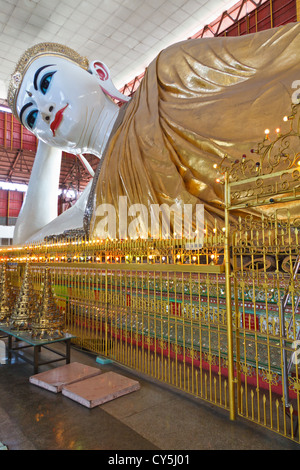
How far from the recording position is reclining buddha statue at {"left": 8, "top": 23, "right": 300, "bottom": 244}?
3082mm

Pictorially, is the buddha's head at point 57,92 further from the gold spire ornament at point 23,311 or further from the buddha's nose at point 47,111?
the gold spire ornament at point 23,311

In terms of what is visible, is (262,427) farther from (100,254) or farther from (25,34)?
(25,34)

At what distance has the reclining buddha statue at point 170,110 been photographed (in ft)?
10.1

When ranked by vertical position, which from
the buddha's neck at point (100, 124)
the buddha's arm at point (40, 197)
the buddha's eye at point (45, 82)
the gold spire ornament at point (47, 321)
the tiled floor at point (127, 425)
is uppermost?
the buddha's eye at point (45, 82)

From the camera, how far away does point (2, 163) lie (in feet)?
45.3

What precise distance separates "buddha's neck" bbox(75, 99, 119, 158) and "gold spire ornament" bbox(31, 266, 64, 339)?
3.07m

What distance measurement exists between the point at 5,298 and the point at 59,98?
3051 millimetres

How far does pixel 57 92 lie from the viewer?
493 centimetres

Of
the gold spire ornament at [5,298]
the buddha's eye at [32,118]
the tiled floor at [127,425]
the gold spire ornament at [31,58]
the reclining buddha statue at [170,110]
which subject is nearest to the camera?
the tiled floor at [127,425]

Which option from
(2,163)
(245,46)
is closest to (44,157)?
Answer: (245,46)

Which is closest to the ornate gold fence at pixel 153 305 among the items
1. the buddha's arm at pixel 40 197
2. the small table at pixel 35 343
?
the small table at pixel 35 343

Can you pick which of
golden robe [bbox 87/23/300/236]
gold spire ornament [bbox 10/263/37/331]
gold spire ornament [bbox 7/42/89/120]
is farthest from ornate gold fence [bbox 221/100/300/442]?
gold spire ornament [bbox 7/42/89/120]

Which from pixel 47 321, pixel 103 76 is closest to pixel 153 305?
pixel 47 321

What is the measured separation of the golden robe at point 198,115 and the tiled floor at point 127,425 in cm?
178
